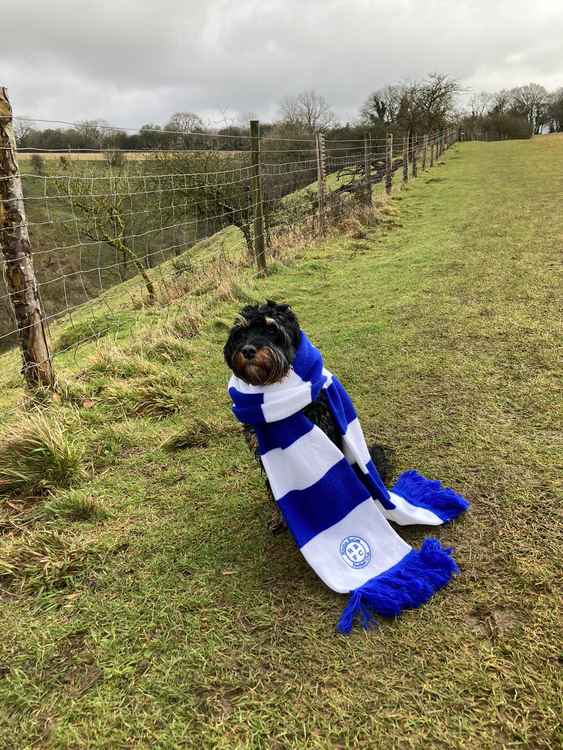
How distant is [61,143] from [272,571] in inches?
222

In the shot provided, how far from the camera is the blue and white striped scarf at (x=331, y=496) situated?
2.41 m


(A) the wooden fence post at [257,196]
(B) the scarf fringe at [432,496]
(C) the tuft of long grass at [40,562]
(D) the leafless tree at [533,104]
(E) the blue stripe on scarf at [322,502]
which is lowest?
(C) the tuft of long grass at [40,562]

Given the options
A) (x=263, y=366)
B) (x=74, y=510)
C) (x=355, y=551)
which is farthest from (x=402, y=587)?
(x=74, y=510)

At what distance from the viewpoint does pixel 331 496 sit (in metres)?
2.60

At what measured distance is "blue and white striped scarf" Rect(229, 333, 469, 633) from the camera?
2.41 metres

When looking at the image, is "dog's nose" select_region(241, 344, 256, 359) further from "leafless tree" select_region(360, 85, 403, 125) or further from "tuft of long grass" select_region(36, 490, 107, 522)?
"leafless tree" select_region(360, 85, 403, 125)

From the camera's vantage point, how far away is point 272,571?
2596 mm

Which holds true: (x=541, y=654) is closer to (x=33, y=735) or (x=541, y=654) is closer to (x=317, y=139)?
(x=33, y=735)

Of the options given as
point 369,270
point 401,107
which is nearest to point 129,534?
point 369,270

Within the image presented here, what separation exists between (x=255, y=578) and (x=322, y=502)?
52 centimetres

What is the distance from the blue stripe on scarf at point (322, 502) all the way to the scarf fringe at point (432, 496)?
448 mm

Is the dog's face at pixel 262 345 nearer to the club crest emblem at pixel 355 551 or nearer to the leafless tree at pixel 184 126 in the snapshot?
the club crest emblem at pixel 355 551

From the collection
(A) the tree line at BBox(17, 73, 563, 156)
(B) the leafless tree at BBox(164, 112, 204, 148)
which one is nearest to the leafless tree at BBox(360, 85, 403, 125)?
(A) the tree line at BBox(17, 73, 563, 156)

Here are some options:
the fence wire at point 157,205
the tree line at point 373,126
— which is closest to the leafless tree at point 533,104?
the tree line at point 373,126
